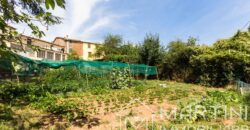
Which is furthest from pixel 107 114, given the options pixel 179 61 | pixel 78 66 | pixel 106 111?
pixel 179 61

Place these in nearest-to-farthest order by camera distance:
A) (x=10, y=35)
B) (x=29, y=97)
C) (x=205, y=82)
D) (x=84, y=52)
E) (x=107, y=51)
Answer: (x=10, y=35), (x=29, y=97), (x=205, y=82), (x=107, y=51), (x=84, y=52)

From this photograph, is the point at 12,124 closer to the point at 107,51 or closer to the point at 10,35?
the point at 10,35

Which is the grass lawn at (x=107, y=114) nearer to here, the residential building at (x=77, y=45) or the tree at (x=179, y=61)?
the tree at (x=179, y=61)

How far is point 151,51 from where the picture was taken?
82.2ft

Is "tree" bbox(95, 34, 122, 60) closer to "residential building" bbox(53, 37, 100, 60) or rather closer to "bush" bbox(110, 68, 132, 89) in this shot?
"residential building" bbox(53, 37, 100, 60)

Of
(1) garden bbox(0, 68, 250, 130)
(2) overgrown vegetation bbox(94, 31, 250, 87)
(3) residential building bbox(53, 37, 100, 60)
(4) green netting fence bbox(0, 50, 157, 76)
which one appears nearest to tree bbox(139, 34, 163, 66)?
(2) overgrown vegetation bbox(94, 31, 250, 87)

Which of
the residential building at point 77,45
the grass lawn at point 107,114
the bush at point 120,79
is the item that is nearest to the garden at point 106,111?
the grass lawn at point 107,114

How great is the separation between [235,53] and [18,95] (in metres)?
14.4

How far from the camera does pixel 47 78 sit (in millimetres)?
17547

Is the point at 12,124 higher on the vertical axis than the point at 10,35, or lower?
lower

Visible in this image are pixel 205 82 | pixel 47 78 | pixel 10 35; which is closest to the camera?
pixel 10 35

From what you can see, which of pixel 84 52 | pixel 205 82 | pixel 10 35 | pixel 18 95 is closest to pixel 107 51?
pixel 84 52

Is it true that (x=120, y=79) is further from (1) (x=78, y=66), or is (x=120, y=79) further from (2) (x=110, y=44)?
(2) (x=110, y=44)

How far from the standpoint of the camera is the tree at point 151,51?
990 inches
